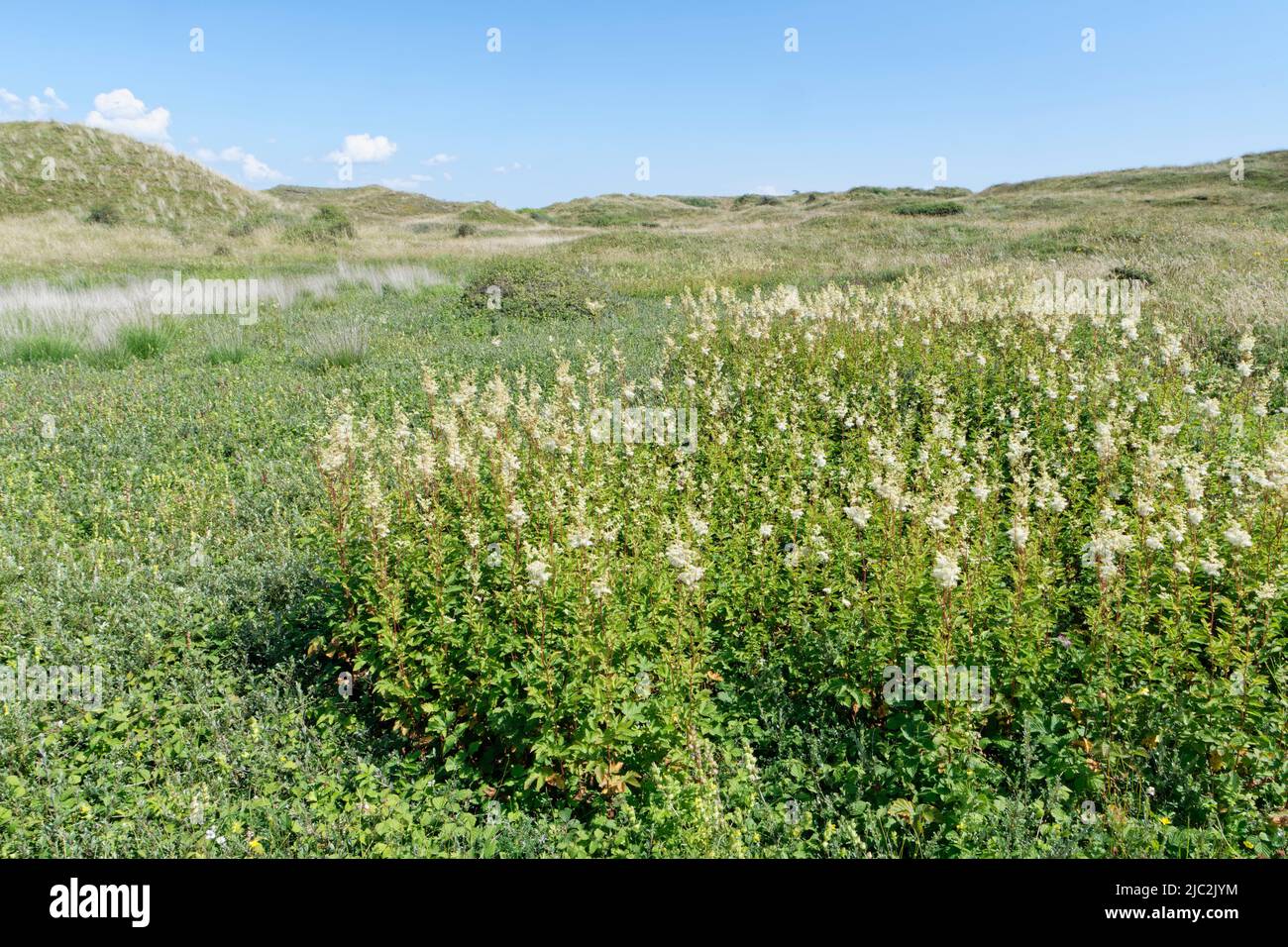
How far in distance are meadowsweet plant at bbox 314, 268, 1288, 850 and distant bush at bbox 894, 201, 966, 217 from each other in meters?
41.4

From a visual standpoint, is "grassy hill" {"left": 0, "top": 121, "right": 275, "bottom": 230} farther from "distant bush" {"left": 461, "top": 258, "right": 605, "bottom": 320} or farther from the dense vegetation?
the dense vegetation

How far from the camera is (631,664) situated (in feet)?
14.0

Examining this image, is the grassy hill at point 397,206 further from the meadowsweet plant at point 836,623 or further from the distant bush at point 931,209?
the meadowsweet plant at point 836,623

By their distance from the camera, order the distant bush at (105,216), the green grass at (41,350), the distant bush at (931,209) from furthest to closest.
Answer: the distant bush at (931,209) → the distant bush at (105,216) → the green grass at (41,350)

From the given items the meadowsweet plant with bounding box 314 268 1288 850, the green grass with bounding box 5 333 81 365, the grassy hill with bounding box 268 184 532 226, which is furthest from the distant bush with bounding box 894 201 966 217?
the green grass with bounding box 5 333 81 365

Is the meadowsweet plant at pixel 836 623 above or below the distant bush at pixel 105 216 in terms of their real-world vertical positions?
below

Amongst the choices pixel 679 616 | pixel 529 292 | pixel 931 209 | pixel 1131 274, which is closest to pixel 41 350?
pixel 529 292

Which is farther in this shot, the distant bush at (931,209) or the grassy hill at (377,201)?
the grassy hill at (377,201)

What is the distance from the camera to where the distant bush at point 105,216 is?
3769cm

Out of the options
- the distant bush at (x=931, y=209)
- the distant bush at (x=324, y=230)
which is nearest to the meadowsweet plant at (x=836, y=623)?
the distant bush at (x=324, y=230)

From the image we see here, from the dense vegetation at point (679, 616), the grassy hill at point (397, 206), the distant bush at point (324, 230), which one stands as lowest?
the dense vegetation at point (679, 616)

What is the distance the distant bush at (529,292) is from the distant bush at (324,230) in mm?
22520

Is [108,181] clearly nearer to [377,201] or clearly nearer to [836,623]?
[377,201]

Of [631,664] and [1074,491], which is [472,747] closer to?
[631,664]
